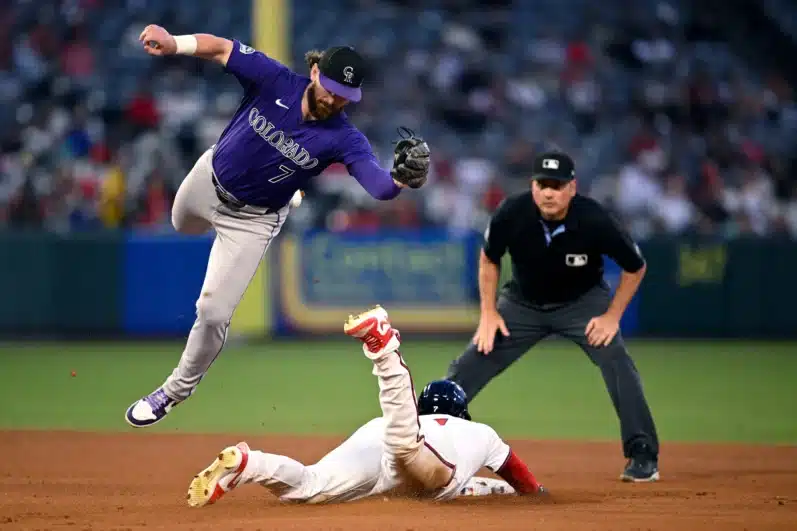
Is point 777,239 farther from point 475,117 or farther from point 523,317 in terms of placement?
point 523,317

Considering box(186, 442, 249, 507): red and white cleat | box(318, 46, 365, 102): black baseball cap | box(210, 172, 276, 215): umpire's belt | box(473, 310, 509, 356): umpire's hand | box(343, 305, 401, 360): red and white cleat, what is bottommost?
box(186, 442, 249, 507): red and white cleat

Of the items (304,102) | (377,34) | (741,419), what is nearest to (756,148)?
(377,34)

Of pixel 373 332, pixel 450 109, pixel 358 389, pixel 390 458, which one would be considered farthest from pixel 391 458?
pixel 450 109

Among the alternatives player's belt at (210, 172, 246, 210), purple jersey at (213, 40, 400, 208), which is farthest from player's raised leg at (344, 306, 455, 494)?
player's belt at (210, 172, 246, 210)

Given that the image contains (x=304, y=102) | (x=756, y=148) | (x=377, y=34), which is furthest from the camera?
(x=377, y=34)

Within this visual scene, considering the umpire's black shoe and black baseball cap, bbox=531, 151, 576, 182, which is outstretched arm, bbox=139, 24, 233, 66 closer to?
black baseball cap, bbox=531, 151, 576, 182

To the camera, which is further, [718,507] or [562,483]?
[562,483]
